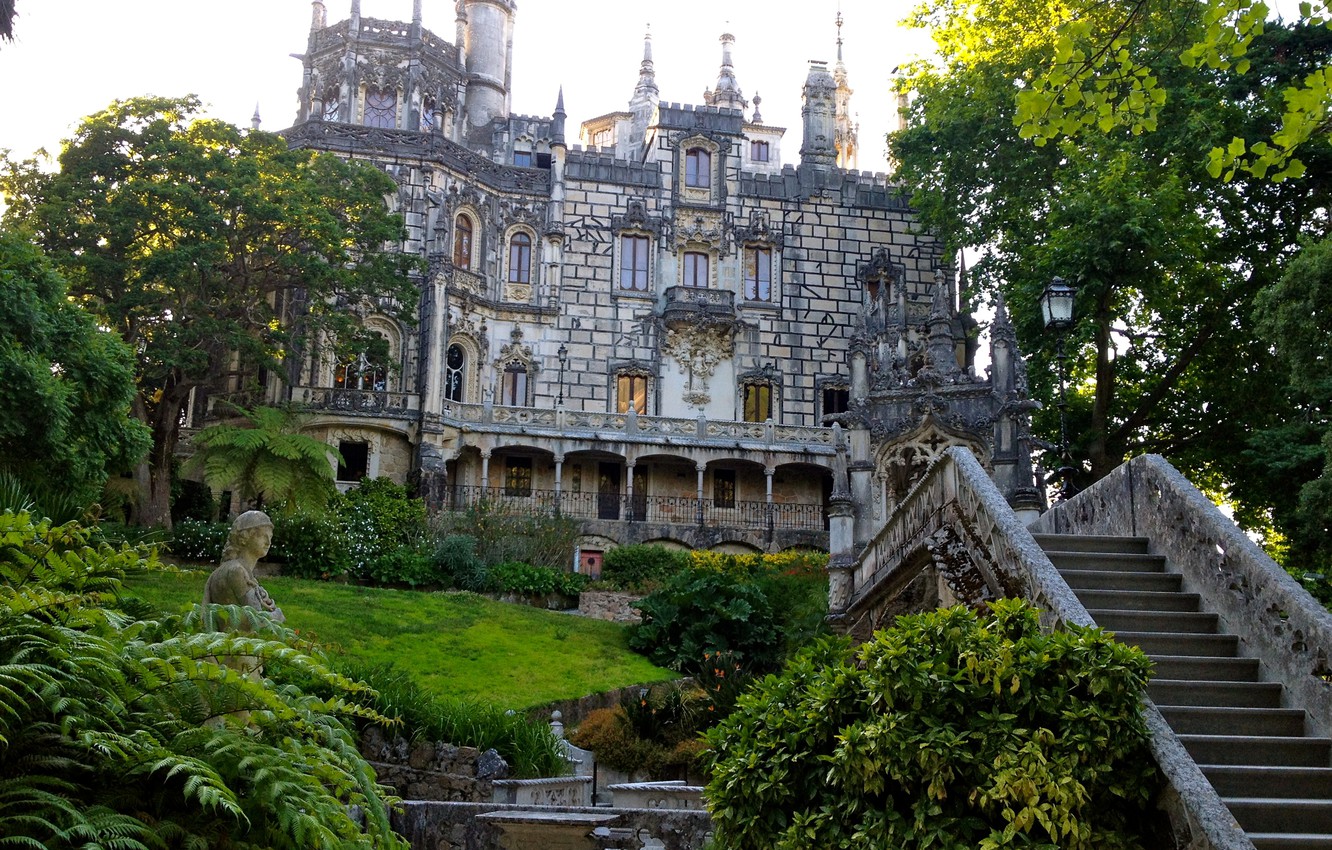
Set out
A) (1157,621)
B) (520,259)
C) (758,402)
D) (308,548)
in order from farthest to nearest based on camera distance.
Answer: (520,259) → (758,402) → (308,548) → (1157,621)

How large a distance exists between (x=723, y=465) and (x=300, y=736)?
34353mm

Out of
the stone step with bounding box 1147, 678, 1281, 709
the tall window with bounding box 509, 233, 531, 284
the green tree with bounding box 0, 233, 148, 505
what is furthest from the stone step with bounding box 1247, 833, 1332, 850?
the tall window with bounding box 509, 233, 531, 284

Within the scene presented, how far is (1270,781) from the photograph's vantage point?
841cm

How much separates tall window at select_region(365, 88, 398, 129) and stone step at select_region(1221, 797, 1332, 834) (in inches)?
1574

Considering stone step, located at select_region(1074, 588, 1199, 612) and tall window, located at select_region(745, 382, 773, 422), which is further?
tall window, located at select_region(745, 382, 773, 422)

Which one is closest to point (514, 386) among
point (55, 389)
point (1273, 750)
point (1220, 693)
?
point (55, 389)

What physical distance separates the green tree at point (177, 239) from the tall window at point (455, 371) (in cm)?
676

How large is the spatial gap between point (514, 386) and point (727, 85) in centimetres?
2801

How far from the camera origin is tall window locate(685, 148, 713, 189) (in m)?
45.9

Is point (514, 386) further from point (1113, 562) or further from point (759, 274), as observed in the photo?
point (1113, 562)

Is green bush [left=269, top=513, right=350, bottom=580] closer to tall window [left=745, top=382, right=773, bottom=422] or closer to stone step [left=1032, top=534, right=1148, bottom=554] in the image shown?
tall window [left=745, top=382, right=773, bottom=422]

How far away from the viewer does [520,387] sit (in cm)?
4253

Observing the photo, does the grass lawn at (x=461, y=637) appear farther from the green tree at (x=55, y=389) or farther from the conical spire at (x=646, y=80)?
the conical spire at (x=646, y=80)

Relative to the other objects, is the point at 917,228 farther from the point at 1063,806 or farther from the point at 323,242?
the point at 1063,806
